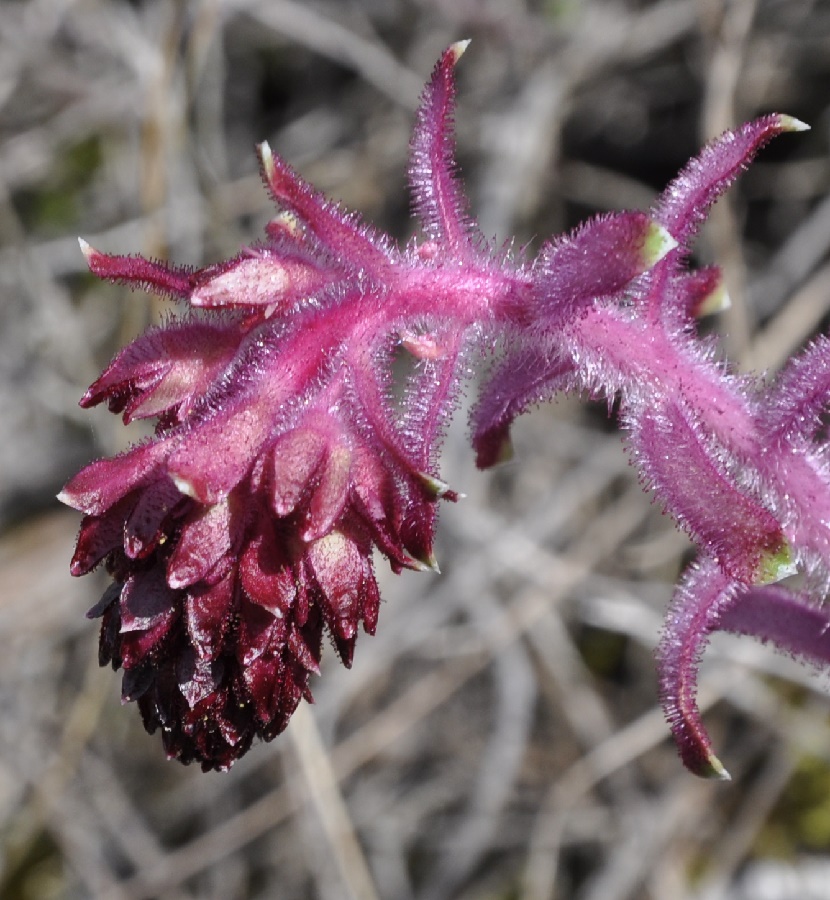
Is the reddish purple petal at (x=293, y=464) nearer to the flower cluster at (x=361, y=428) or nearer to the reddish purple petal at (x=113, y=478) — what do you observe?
the flower cluster at (x=361, y=428)

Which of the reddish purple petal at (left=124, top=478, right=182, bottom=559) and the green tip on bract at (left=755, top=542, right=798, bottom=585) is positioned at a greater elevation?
the green tip on bract at (left=755, top=542, right=798, bottom=585)

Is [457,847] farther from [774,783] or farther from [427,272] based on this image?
[427,272]

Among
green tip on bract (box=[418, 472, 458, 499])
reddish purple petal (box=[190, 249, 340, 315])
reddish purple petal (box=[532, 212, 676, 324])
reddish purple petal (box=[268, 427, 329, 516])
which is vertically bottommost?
reddish purple petal (box=[268, 427, 329, 516])

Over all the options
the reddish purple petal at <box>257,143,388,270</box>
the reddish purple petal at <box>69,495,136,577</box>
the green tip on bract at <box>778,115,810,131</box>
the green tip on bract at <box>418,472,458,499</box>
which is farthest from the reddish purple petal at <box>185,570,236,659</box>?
the green tip on bract at <box>778,115,810,131</box>

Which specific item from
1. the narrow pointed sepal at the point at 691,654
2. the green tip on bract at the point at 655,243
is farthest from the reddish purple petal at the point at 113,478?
the narrow pointed sepal at the point at 691,654

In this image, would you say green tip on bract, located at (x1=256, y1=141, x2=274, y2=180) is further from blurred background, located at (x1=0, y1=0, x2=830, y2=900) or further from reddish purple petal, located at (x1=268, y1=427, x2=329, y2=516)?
blurred background, located at (x1=0, y1=0, x2=830, y2=900)

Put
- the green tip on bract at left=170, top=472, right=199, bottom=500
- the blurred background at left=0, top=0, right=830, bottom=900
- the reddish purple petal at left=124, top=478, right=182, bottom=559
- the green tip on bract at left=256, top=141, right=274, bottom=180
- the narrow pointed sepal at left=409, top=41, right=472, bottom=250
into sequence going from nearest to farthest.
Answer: the green tip on bract at left=170, top=472, right=199, bottom=500
the reddish purple petal at left=124, top=478, right=182, bottom=559
the green tip on bract at left=256, top=141, right=274, bottom=180
the narrow pointed sepal at left=409, top=41, right=472, bottom=250
the blurred background at left=0, top=0, right=830, bottom=900

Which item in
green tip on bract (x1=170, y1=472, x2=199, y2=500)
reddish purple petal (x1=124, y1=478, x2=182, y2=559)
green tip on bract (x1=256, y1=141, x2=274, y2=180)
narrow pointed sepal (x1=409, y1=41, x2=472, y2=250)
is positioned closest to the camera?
green tip on bract (x1=170, y1=472, x2=199, y2=500)
